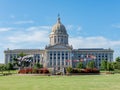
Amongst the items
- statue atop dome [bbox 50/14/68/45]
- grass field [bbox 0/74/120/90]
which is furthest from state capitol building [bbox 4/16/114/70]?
grass field [bbox 0/74/120/90]

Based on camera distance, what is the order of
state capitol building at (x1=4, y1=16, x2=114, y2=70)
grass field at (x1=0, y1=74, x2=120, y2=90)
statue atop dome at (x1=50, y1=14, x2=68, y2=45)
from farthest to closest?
statue atop dome at (x1=50, y1=14, x2=68, y2=45), state capitol building at (x1=4, y1=16, x2=114, y2=70), grass field at (x1=0, y1=74, x2=120, y2=90)

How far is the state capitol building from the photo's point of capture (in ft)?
534

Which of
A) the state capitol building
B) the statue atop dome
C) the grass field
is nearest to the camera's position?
the grass field

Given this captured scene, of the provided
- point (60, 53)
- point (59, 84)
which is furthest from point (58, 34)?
point (59, 84)

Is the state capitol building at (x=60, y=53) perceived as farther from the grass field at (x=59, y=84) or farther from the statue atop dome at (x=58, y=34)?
the grass field at (x=59, y=84)

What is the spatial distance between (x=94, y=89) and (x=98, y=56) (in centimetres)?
14783

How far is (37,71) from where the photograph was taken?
62406 millimetres

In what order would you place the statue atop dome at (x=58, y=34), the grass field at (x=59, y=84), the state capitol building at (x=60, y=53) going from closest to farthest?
the grass field at (x=59, y=84) → the state capitol building at (x=60, y=53) → the statue atop dome at (x=58, y=34)

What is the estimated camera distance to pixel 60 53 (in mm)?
164125

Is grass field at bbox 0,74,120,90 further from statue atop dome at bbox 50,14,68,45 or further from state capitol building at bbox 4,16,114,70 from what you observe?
statue atop dome at bbox 50,14,68,45

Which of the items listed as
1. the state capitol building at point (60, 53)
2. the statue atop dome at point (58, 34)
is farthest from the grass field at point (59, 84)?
the statue atop dome at point (58, 34)

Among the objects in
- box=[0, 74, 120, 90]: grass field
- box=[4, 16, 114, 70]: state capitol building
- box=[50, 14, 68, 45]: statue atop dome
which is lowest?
box=[0, 74, 120, 90]: grass field

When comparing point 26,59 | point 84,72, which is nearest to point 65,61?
point 26,59

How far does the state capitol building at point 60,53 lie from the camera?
6412 inches
